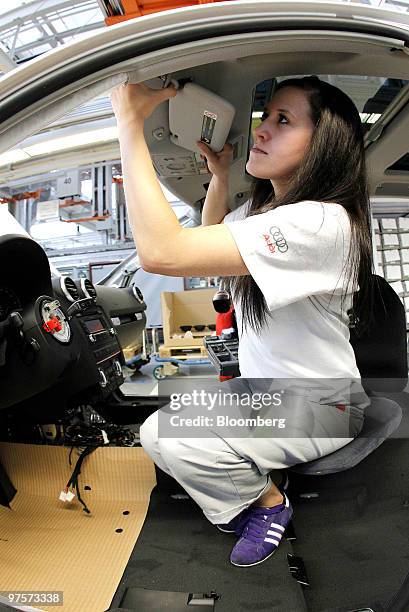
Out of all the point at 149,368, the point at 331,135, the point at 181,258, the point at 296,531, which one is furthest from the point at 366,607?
the point at 149,368

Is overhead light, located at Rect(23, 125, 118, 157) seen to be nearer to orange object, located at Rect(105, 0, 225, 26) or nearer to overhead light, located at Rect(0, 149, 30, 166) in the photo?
overhead light, located at Rect(0, 149, 30, 166)

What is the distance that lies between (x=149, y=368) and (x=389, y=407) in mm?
4452

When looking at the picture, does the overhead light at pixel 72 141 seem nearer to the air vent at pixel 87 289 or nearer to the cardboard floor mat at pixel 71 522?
the air vent at pixel 87 289

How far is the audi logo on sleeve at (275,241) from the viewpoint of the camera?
2.62 feet

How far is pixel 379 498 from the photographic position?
1.21 m

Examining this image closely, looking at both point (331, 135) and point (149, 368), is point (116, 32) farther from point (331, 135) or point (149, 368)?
point (149, 368)

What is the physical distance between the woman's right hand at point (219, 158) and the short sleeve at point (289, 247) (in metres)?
0.52

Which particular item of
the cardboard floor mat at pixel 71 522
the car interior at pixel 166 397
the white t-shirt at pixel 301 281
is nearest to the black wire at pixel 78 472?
the cardboard floor mat at pixel 71 522

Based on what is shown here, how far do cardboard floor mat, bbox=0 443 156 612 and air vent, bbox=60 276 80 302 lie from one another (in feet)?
2.26

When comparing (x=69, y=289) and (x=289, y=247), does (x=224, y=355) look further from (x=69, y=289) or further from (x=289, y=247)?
(x=289, y=247)

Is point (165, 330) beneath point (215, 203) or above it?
beneath

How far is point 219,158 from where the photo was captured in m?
1.29

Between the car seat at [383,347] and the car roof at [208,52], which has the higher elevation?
the car roof at [208,52]

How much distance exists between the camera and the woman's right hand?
1.24 meters
